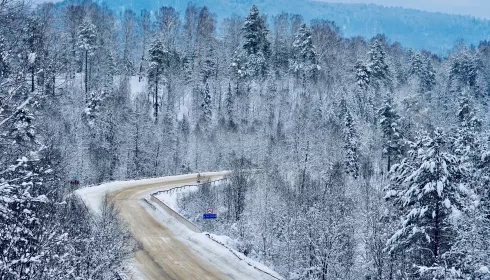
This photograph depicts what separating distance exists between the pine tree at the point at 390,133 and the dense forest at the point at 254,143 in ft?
0.56

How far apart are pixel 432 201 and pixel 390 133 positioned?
4171cm

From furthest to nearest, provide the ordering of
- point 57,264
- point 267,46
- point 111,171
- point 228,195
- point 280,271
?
1. point 267,46
2. point 111,171
3. point 228,195
4. point 280,271
5. point 57,264

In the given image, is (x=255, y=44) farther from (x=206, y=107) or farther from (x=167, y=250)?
(x=167, y=250)

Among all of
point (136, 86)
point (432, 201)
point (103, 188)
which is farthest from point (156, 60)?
point (432, 201)

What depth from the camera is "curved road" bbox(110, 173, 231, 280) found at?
29484 millimetres

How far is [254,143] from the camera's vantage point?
7056 centimetres

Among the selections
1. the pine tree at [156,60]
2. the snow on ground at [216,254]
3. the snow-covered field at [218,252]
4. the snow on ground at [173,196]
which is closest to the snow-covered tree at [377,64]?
the pine tree at [156,60]

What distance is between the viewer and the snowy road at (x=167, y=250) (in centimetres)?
2953

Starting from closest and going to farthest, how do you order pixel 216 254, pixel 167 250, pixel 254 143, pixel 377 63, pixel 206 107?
pixel 216 254, pixel 167 250, pixel 254 143, pixel 206 107, pixel 377 63

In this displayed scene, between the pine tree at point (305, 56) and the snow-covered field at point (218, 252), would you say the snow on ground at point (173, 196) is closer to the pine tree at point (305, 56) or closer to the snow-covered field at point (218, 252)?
the snow-covered field at point (218, 252)

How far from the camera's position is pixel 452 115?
277 ft

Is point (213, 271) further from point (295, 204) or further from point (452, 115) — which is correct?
point (452, 115)

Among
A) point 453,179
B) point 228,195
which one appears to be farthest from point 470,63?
point 453,179

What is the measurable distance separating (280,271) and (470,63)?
85799mm
